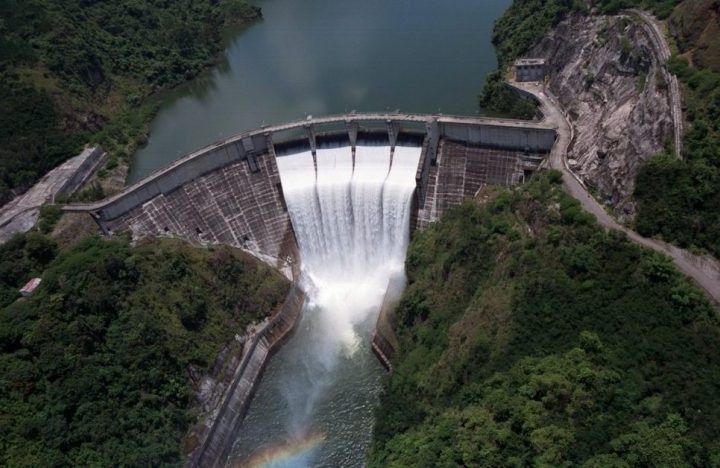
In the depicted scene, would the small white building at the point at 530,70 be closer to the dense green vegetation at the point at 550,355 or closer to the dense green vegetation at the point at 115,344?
the dense green vegetation at the point at 550,355

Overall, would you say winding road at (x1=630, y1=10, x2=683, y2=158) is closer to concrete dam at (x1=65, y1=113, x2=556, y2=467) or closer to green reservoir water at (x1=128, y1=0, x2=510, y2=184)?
concrete dam at (x1=65, y1=113, x2=556, y2=467)

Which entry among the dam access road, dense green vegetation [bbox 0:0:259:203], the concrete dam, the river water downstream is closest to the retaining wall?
the concrete dam

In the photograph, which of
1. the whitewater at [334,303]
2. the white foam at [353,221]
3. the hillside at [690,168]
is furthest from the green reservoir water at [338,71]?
the hillside at [690,168]

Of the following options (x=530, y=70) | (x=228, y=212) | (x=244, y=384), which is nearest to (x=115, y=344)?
(x=244, y=384)

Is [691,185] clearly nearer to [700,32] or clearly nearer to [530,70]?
[700,32]

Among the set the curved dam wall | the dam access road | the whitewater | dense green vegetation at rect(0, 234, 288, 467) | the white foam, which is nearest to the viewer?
the dam access road

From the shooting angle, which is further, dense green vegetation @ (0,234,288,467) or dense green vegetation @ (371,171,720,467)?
dense green vegetation @ (0,234,288,467)

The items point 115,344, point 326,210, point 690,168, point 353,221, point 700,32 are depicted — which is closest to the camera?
point 690,168
